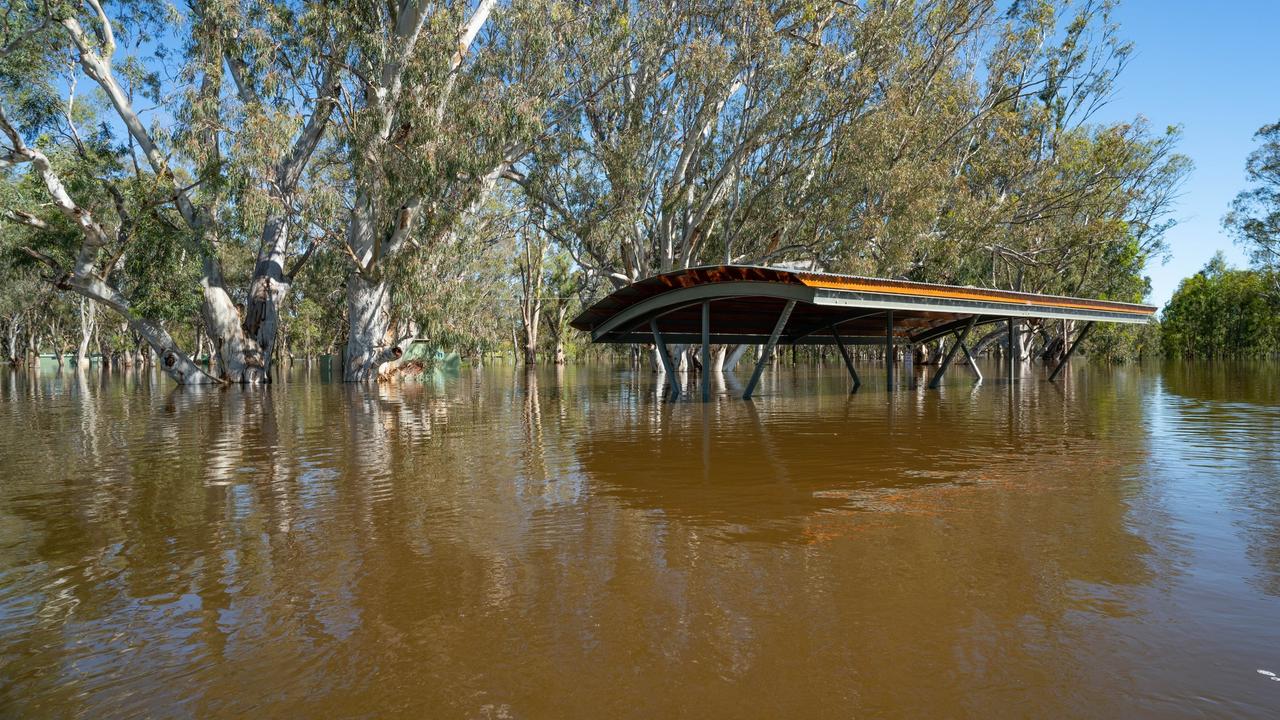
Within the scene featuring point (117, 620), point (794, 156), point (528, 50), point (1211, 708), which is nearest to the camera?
point (1211, 708)

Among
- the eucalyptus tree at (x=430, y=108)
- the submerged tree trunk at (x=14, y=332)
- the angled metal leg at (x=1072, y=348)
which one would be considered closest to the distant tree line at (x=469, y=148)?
the eucalyptus tree at (x=430, y=108)

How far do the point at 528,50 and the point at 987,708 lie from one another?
23.3 meters

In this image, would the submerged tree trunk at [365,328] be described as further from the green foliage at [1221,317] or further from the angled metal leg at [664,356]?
the green foliage at [1221,317]

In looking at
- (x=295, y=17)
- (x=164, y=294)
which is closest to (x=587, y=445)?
(x=295, y=17)

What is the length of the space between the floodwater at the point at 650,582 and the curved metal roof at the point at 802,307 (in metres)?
5.71

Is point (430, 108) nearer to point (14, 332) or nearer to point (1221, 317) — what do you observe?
point (14, 332)

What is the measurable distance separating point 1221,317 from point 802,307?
72.5m

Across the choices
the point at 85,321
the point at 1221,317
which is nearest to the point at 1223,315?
the point at 1221,317

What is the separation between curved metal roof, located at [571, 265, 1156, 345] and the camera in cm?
1363

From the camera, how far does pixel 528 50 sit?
22.7 metres

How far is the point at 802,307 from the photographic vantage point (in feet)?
55.1

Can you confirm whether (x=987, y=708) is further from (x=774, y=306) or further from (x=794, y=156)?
(x=794, y=156)

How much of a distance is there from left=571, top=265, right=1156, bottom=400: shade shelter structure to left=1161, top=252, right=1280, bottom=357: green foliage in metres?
56.6

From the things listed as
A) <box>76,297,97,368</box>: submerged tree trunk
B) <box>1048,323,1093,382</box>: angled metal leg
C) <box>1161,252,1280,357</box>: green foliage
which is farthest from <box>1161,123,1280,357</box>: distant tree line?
<box>76,297,97,368</box>: submerged tree trunk
